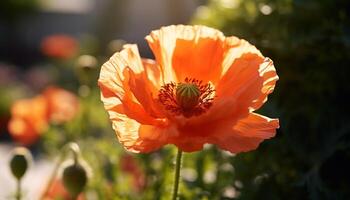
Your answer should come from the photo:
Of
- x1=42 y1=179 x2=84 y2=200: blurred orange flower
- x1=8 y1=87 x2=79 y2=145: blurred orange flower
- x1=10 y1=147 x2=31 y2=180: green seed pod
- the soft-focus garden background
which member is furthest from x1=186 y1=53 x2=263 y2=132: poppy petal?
x1=8 y1=87 x2=79 y2=145: blurred orange flower

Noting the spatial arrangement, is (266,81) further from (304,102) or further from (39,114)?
(39,114)

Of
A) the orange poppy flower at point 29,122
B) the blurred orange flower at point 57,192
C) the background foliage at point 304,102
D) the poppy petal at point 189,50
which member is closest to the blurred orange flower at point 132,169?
the blurred orange flower at point 57,192

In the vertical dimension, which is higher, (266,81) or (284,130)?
(266,81)

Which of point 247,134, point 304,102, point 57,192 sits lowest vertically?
point 57,192

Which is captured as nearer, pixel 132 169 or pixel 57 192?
→ pixel 57 192

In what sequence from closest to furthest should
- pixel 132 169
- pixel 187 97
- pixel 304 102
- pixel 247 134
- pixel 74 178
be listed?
1. pixel 247 134
2. pixel 187 97
3. pixel 74 178
4. pixel 304 102
5. pixel 132 169

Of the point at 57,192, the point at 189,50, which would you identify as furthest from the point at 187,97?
the point at 57,192

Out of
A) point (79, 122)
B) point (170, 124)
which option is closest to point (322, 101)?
point (170, 124)
